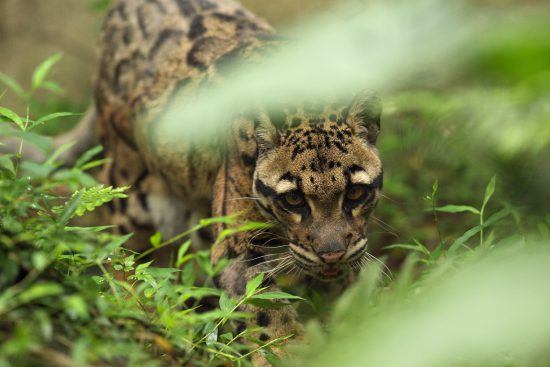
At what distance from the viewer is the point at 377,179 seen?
4.06 meters

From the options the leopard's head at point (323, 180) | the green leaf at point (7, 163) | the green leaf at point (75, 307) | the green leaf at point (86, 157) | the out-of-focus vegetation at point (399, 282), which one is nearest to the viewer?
the out-of-focus vegetation at point (399, 282)

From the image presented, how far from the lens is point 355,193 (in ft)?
12.9

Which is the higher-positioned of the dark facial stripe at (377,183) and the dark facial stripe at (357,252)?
the dark facial stripe at (377,183)

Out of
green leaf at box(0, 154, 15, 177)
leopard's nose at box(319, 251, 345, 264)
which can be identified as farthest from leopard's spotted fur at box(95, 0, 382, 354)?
green leaf at box(0, 154, 15, 177)

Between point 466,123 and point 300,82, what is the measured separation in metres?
2.69

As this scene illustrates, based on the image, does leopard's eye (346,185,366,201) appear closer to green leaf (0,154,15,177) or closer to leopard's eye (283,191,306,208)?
leopard's eye (283,191,306,208)

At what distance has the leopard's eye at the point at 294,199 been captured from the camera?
12.8ft

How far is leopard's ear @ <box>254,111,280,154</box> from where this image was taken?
4.02 m

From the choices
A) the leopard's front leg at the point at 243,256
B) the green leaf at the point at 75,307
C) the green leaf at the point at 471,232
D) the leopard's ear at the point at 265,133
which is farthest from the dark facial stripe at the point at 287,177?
the green leaf at the point at 75,307

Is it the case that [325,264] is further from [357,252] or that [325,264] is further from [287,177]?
[287,177]

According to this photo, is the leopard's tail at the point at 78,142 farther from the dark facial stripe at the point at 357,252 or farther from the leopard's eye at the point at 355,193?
the dark facial stripe at the point at 357,252

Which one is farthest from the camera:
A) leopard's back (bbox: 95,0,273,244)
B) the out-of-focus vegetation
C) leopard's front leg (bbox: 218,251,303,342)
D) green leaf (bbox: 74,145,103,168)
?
leopard's back (bbox: 95,0,273,244)

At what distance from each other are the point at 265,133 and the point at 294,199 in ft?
1.43

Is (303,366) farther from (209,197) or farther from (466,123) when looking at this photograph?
(209,197)
